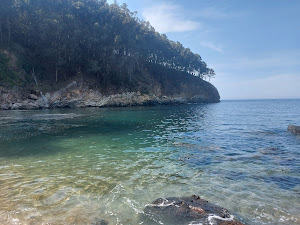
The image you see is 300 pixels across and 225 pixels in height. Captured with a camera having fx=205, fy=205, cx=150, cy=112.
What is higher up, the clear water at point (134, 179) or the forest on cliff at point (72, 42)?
the forest on cliff at point (72, 42)

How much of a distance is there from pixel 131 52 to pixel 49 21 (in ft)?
110

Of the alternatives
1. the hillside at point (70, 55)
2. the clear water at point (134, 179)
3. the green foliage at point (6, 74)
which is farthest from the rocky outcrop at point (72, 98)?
the clear water at point (134, 179)

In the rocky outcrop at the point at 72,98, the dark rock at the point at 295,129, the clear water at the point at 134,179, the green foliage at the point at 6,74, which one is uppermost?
the green foliage at the point at 6,74

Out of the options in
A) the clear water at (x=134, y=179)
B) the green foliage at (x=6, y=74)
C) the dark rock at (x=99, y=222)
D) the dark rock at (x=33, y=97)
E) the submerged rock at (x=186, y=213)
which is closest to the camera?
the submerged rock at (x=186, y=213)

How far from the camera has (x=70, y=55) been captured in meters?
62.5

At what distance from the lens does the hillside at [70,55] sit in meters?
56.1

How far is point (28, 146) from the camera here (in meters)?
14.7

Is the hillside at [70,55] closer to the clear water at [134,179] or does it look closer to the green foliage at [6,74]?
the green foliage at [6,74]

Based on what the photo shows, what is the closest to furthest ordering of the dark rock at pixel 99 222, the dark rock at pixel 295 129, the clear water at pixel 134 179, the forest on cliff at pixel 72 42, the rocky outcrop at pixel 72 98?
the dark rock at pixel 99 222 < the clear water at pixel 134 179 < the dark rock at pixel 295 129 < the rocky outcrop at pixel 72 98 < the forest on cliff at pixel 72 42

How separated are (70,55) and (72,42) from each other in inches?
170

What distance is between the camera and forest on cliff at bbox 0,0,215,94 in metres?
59.9

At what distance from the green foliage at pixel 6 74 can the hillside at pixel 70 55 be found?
8.4 inches

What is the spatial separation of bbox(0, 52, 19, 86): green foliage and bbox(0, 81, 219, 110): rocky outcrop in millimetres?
2745

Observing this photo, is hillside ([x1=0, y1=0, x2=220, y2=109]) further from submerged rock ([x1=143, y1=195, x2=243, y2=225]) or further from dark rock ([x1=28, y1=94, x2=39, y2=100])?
submerged rock ([x1=143, y1=195, x2=243, y2=225])
